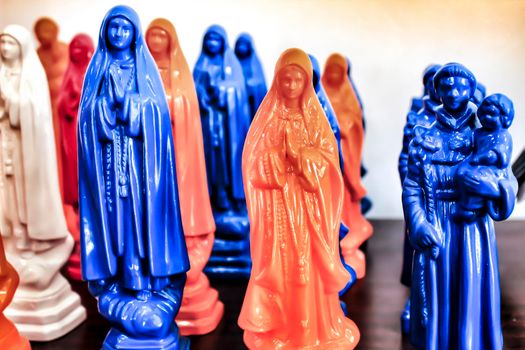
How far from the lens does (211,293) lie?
2947 mm

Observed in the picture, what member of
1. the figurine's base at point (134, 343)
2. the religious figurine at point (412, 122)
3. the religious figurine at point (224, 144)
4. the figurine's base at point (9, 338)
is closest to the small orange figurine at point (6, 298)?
the figurine's base at point (9, 338)

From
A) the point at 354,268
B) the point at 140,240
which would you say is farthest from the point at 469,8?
the point at 140,240

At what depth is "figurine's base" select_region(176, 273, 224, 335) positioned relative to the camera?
2.80 metres

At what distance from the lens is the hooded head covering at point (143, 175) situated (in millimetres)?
2355

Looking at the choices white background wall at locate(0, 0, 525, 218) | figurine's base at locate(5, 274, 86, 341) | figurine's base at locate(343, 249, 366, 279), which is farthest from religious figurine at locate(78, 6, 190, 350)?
white background wall at locate(0, 0, 525, 218)

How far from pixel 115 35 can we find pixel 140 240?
0.79 m

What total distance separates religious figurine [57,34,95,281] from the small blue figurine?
92cm

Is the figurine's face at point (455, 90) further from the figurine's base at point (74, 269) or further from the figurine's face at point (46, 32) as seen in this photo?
the figurine's face at point (46, 32)

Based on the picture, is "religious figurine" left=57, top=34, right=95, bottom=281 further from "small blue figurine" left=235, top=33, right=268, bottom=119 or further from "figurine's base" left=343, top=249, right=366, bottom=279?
"figurine's base" left=343, top=249, right=366, bottom=279

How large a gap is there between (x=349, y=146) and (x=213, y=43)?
3.15 ft

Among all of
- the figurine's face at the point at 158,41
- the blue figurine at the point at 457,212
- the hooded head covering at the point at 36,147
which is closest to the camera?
the blue figurine at the point at 457,212

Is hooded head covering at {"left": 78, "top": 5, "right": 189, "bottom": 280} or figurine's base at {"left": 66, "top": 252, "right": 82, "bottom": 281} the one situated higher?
hooded head covering at {"left": 78, "top": 5, "right": 189, "bottom": 280}

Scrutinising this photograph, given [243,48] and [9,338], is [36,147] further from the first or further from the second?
[243,48]

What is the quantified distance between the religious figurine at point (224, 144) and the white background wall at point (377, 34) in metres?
1.14
